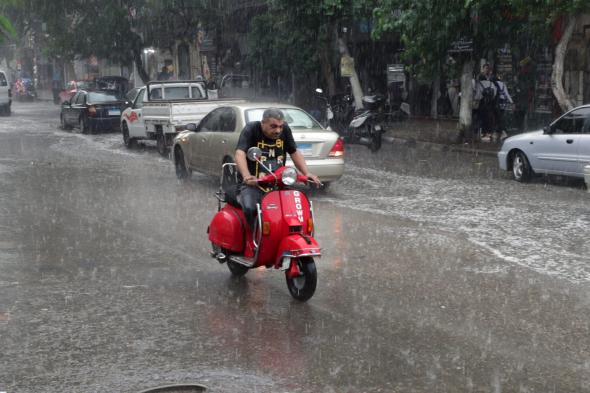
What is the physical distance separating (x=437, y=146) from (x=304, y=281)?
1504 centimetres

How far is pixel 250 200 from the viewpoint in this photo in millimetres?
7750

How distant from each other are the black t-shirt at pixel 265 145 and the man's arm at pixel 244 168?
0.23 feet

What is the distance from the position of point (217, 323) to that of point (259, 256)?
99 centimetres

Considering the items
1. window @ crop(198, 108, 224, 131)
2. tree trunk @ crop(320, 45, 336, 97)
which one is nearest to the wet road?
window @ crop(198, 108, 224, 131)

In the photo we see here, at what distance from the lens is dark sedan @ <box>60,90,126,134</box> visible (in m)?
Result: 27.8

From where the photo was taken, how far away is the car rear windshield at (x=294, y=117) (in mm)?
14195

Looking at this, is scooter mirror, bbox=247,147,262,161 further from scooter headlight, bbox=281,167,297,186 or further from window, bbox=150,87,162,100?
window, bbox=150,87,162,100

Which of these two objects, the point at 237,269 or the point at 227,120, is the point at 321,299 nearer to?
the point at 237,269

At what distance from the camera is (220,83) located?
3578cm

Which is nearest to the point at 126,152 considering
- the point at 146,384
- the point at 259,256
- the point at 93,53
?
the point at 259,256

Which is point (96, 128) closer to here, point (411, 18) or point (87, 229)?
point (411, 18)

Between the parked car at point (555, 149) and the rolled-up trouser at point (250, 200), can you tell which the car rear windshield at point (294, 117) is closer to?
the parked car at point (555, 149)

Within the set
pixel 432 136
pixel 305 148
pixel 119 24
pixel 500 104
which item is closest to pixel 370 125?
pixel 432 136

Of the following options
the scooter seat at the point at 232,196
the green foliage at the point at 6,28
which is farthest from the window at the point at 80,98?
the green foliage at the point at 6,28
